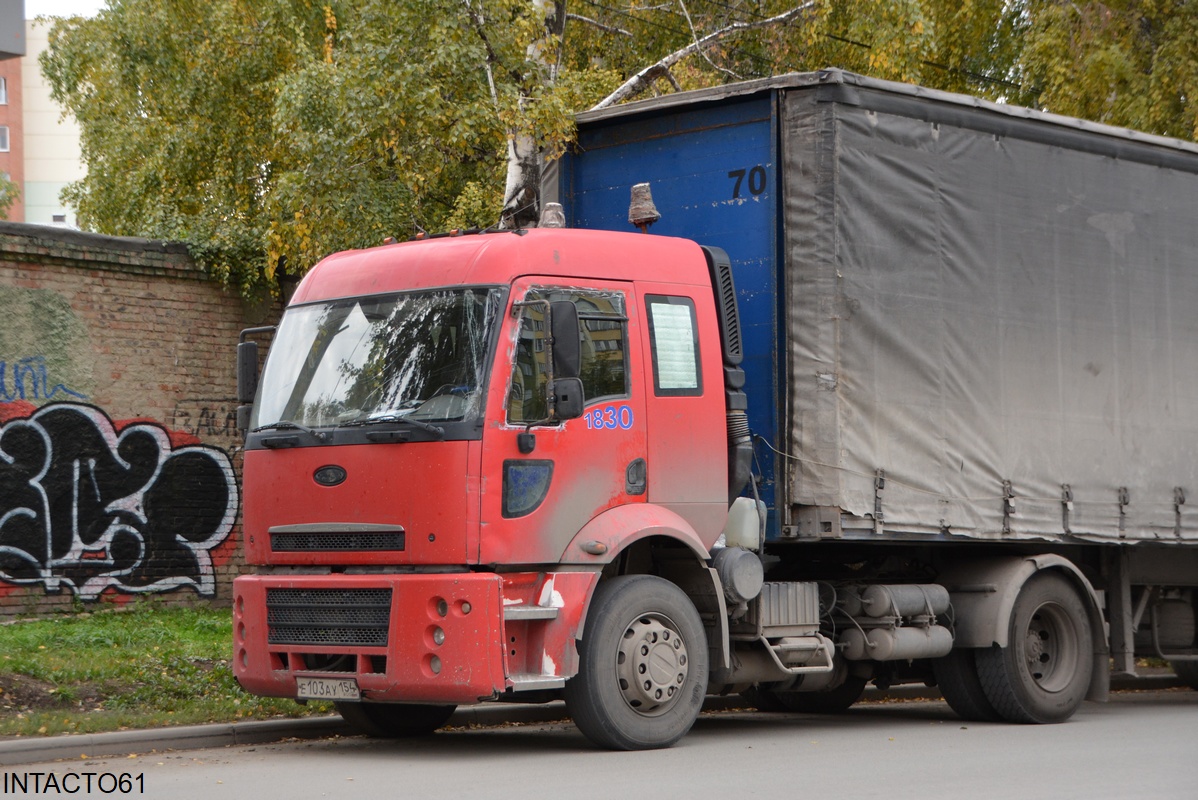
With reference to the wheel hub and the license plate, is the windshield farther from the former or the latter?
the wheel hub

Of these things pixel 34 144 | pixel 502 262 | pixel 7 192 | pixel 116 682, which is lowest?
pixel 116 682

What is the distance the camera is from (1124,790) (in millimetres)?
7684

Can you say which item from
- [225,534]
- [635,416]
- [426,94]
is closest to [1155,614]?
[635,416]

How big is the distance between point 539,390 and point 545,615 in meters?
1.29

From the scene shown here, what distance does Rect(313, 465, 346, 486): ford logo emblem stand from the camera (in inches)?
354

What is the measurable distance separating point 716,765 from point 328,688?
2295 millimetres

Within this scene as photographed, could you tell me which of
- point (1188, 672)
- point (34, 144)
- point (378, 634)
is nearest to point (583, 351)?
point (378, 634)

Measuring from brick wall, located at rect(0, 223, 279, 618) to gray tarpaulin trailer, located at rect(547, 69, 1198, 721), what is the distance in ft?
18.9

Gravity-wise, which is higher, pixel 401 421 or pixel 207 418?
pixel 207 418

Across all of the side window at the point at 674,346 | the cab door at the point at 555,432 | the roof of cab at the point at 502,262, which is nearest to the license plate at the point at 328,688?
the cab door at the point at 555,432

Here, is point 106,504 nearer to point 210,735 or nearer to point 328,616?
point 210,735

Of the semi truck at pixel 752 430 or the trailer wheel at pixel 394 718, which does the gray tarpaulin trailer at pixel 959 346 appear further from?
the trailer wheel at pixel 394 718

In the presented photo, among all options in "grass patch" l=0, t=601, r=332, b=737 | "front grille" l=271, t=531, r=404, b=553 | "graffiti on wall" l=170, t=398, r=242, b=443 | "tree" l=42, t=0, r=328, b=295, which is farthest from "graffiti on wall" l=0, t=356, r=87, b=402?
"front grille" l=271, t=531, r=404, b=553

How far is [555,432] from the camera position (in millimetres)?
8898
